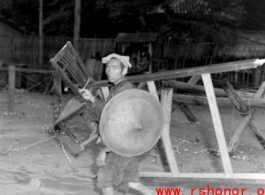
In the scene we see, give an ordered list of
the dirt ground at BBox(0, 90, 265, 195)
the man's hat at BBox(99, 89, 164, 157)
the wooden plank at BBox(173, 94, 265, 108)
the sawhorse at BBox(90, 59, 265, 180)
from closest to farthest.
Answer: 1. the man's hat at BBox(99, 89, 164, 157)
2. the sawhorse at BBox(90, 59, 265, 180)
3. the dirt ground at BBox(0, 90, 265, 195)
4. the wooden plank at BBox(173, 94, 265, 108)

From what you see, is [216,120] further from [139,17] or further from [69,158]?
[139,17]

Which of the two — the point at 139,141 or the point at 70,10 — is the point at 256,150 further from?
the point at 70,10

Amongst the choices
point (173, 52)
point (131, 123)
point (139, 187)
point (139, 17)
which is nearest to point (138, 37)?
point (139, 17)

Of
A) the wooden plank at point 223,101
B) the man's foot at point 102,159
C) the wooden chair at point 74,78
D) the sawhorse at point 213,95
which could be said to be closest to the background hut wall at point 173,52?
the wooden plank at point 223,101

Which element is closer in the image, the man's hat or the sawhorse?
the man's hat

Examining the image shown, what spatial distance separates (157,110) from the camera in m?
4.27

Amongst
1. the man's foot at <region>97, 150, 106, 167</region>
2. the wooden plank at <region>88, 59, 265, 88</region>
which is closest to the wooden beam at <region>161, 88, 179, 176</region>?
the wooden plank at <region>88, 59, 265, 88</region>

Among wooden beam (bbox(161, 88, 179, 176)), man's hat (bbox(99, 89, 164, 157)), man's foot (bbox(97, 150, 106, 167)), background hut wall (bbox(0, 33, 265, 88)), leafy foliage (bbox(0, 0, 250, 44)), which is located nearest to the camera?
man's hat (bbox(99, 89, 164, 157))

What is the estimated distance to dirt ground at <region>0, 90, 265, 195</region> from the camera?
5282 mm

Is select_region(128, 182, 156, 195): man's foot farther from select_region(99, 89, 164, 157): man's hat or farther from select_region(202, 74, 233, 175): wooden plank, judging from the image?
select_region(202, 74, 233, 175): wooden plank

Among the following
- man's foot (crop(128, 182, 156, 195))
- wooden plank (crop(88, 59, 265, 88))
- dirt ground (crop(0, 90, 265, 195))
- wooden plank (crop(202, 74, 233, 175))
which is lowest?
dirt ground (crop(0, 90, 265, 195))

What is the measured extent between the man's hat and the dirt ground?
0.53 m

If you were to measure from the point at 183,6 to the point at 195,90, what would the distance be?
8.25 meters

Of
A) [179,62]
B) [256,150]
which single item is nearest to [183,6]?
[179,62]
